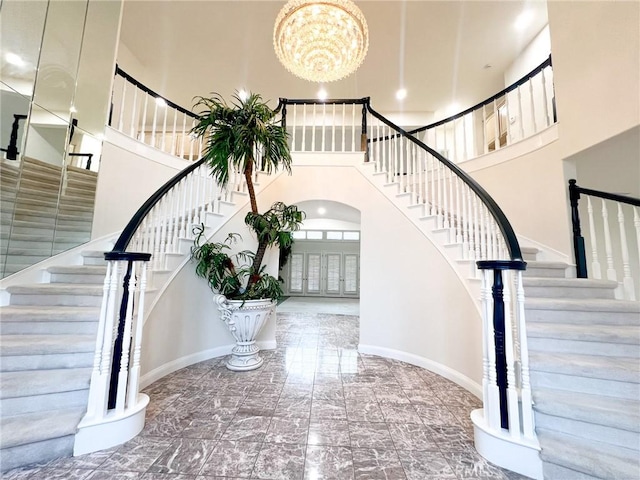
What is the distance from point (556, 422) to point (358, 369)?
67.1 inches

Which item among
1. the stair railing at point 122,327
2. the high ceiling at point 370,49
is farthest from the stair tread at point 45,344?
the high ceiling at point 370,49

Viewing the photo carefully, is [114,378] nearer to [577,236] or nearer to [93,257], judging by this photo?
[93,257]

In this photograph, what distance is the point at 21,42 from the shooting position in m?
2.43

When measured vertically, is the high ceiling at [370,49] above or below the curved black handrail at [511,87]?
above

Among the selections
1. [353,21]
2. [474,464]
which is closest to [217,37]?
[353,21]

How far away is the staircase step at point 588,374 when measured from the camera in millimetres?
1560

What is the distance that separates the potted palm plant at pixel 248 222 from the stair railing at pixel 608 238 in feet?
9.51

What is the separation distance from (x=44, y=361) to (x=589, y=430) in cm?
333

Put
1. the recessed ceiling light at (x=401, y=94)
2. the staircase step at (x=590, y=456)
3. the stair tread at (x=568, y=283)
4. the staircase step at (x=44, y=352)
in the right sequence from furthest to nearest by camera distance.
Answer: the recessed ceiling light at (x=401, y=94)
the stair tread at (x=568, y=283)
the staircase step at (x=44, y=352)
the staircase step at (x=590, y=456)

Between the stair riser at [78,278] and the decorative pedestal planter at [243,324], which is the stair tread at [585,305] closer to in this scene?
the decorative pedestal planter at [243,324]

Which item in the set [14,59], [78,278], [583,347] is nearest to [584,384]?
[583,347]

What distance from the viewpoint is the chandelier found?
248 centimetres

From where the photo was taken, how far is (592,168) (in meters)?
2.85

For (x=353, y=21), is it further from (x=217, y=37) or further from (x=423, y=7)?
(x=217, y=37)
